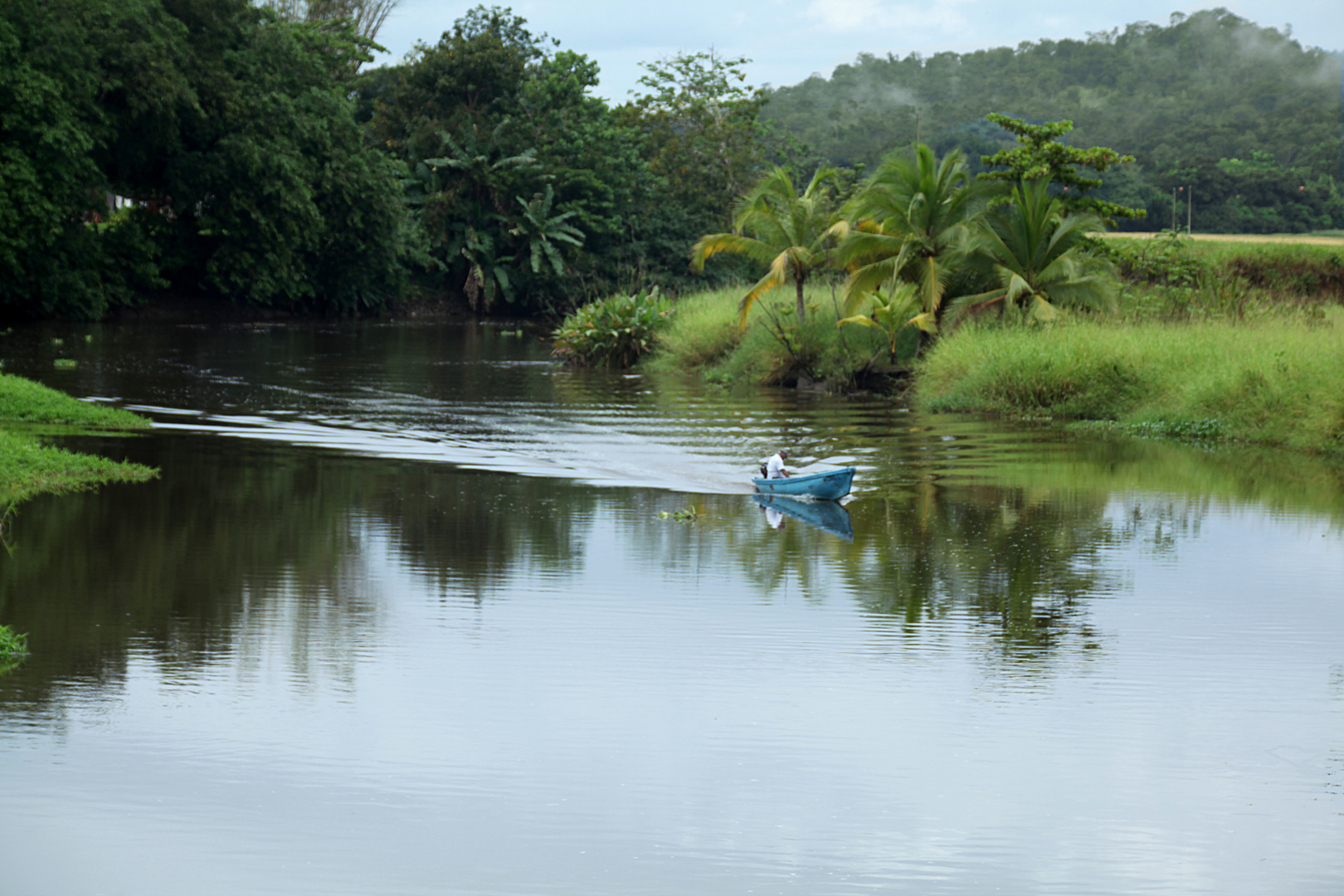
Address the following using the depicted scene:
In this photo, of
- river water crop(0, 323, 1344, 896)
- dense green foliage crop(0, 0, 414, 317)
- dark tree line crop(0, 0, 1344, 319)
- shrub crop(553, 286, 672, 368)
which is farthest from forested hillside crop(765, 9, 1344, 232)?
river water crop(0, 323, 1344, 896)

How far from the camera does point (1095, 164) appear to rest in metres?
27.7

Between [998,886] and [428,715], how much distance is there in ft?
9.39

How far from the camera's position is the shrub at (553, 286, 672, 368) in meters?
35.3

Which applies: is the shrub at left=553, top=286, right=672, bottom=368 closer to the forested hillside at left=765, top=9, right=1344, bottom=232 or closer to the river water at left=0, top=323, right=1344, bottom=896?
the river water at left=0, top=323, right=1344, bottom=896

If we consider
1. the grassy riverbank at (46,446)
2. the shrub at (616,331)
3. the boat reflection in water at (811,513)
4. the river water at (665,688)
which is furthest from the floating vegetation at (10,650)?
the shrub at (616,331)

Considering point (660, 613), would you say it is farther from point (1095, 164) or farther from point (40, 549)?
point (1095, 164)

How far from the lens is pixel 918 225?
26.3 metres

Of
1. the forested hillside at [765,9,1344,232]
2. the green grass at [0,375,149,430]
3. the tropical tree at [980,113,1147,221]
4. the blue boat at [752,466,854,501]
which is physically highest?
the forested hillside at [765,9,1344,232]

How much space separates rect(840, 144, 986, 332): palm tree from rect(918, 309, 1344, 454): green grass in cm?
142

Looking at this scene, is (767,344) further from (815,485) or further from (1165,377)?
(815,485)

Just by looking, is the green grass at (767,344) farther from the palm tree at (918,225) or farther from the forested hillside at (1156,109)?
the forested hillside at (1156,109)

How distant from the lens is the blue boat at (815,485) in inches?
540

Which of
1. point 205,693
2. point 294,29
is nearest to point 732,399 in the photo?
point 205,693

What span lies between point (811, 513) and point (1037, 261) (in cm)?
1412
